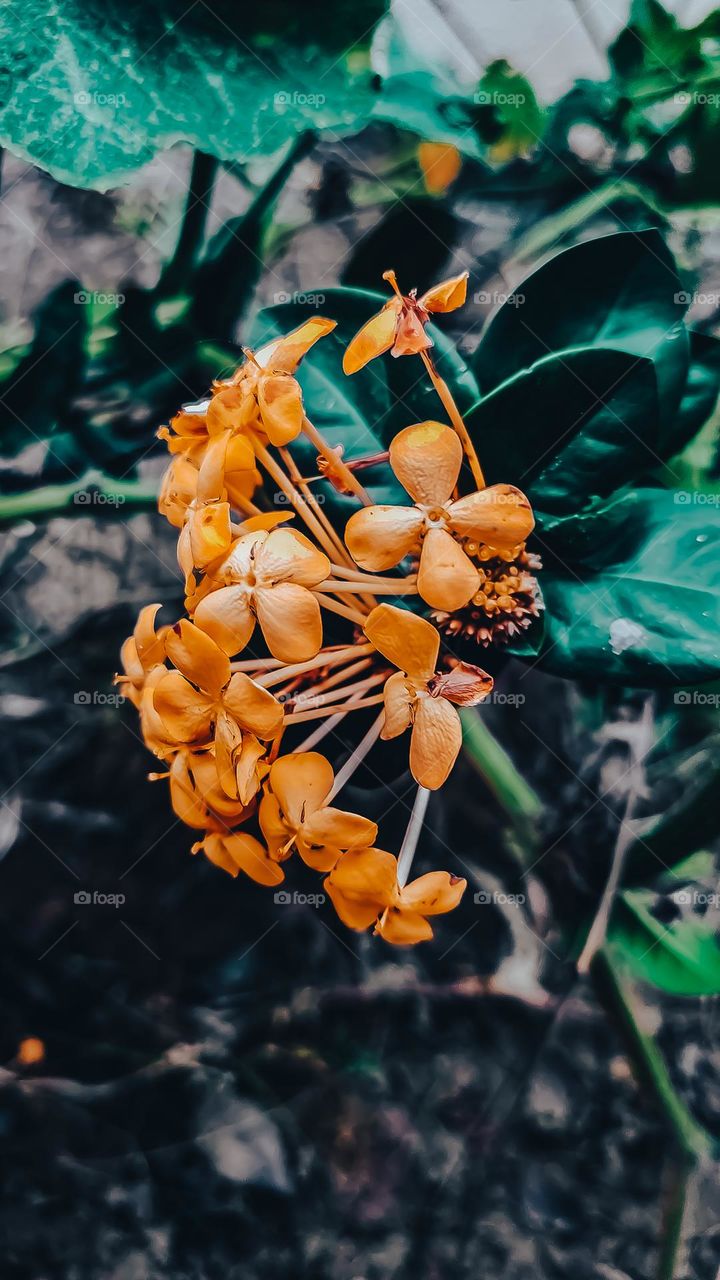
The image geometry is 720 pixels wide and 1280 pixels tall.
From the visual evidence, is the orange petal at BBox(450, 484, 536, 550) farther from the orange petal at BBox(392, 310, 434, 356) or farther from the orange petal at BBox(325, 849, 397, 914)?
the orange petal at BBox(325, 849, 397, 914)

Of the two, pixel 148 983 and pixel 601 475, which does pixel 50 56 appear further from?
pixel 148 983

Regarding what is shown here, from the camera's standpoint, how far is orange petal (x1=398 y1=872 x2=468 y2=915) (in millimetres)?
557

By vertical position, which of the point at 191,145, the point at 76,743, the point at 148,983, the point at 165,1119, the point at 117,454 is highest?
the point at 191,145

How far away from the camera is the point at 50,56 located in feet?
2.52

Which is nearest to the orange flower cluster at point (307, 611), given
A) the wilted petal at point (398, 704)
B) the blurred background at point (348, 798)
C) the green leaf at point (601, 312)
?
the wilted petal at point (398, 704)

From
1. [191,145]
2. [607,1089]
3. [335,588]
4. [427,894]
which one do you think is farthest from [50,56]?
[607,1089]

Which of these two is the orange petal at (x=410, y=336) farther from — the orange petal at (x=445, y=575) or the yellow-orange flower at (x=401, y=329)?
the orange petal at (x=445, y=575)

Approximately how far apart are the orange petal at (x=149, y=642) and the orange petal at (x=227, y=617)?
0.41 feet

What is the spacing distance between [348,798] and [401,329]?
421 mm

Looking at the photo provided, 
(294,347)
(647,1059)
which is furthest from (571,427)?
(647,1059)

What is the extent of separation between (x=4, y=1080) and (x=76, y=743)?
33 cm

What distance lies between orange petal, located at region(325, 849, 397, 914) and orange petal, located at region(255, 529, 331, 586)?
→ 18 centimetres

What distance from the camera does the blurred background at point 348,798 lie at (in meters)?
0.74

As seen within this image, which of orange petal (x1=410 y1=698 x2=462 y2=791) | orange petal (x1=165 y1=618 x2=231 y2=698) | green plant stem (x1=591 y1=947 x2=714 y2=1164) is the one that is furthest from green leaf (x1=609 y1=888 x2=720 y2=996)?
orange petal (x1=165 y1=618 x2=231 y2=698)
